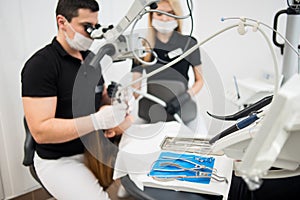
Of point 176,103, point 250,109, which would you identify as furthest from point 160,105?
point 250,109

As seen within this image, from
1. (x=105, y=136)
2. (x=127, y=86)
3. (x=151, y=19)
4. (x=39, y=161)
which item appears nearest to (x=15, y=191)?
(x=39, y=161)

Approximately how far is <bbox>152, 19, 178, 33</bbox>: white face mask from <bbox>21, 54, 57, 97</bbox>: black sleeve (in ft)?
2.51

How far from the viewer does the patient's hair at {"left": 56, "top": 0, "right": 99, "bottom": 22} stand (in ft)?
4.24

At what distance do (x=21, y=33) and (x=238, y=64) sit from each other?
1526mm

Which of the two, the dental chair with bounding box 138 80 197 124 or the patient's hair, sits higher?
the patient's hair

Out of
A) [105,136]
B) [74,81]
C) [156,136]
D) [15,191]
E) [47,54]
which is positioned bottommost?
[15,191]

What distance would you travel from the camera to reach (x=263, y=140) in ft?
1.37

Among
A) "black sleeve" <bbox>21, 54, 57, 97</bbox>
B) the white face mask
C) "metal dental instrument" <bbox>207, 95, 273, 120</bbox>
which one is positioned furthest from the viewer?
the white face mask

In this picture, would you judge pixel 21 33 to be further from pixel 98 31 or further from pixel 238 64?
pixel 238 64

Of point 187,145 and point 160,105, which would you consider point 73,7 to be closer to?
point 187,145

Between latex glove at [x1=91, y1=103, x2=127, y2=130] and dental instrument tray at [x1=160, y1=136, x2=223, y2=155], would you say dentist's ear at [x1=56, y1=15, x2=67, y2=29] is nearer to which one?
latex glove at [x1=91, y1=103, x2=127, y2=130]

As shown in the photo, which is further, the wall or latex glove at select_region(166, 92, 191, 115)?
latex glove at select_region(166, 92, 191, 115)

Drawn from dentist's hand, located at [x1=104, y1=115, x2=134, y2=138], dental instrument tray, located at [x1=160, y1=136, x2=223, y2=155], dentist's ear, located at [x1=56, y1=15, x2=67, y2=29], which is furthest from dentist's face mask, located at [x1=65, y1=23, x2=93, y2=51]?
dental instrument tray, located at [x1=160, y1=136, x2=223, y2=155]

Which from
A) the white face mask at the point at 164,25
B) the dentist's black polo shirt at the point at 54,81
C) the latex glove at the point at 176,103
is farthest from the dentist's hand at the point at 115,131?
the white face mask at the point at 164,25
